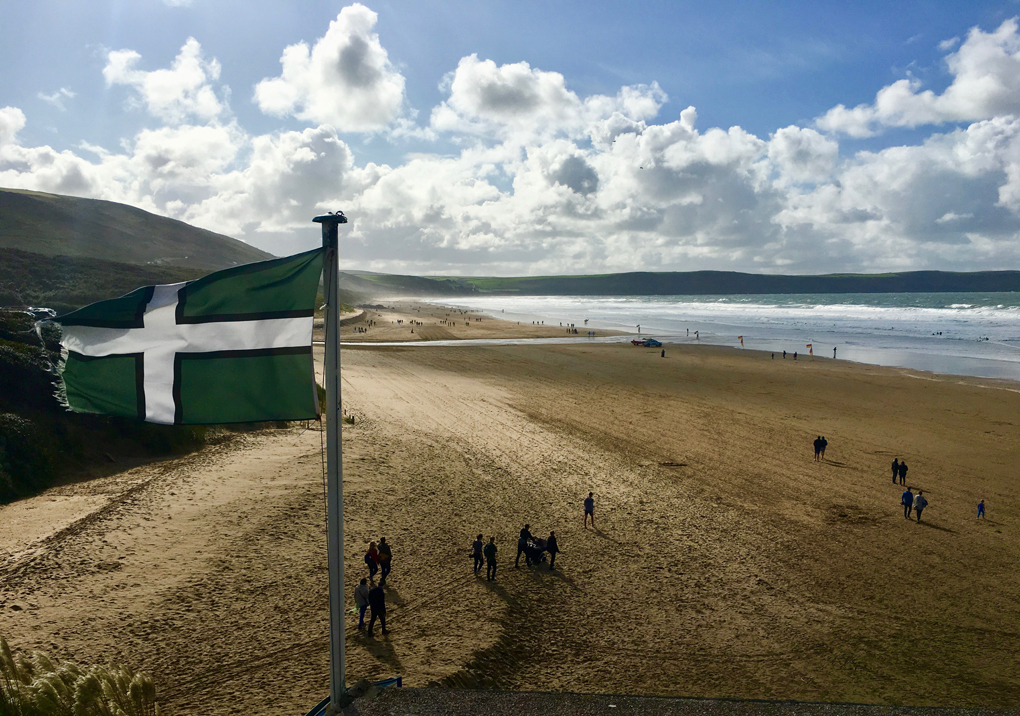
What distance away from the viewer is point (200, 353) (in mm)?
6492

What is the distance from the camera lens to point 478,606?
40.6 feet

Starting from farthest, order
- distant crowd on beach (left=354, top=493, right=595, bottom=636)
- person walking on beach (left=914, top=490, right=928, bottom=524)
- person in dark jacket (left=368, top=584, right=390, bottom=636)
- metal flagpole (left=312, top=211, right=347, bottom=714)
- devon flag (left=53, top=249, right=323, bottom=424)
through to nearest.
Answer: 1. person walking on beach (left=914, top=490, right=928, bottom=524)
2. distant crowd on beach (left=354, top=493, right=595, bottom=636)
3. person in dark jacket (left=368, top=584, right=390, bottom=636)
4. devon flag (left=53, top=249, right=323, bottom=424)
5. metal flagpole (left=312, top=211, right=347, bottom=714)

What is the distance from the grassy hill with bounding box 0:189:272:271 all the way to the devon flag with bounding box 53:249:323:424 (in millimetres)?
128215

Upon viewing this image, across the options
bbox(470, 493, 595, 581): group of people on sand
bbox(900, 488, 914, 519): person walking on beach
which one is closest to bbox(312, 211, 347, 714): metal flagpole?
bbox(470, 493, 595, 581): group of people on sand

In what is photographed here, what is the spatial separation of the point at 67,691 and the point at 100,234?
17136 cm

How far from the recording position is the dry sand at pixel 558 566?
10297 mm

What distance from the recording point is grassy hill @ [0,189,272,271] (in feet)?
399

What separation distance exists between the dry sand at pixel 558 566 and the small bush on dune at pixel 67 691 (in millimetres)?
1788

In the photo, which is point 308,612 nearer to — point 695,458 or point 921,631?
point 921,631

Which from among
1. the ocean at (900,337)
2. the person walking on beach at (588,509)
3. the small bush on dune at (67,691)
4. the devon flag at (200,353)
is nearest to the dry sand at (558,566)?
the person walking on beach at (588,509)

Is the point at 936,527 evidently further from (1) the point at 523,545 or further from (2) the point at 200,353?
(2) the point at 200,353

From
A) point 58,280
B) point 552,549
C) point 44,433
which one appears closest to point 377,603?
point 552,549

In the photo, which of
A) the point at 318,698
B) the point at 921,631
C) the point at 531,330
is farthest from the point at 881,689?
the point at 531,330

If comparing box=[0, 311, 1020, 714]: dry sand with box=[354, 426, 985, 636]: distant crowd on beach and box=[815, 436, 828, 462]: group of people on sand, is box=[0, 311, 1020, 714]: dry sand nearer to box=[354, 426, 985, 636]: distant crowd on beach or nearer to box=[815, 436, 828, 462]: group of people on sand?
box=[354, 426, 985, 636]: distant crowd on beach
